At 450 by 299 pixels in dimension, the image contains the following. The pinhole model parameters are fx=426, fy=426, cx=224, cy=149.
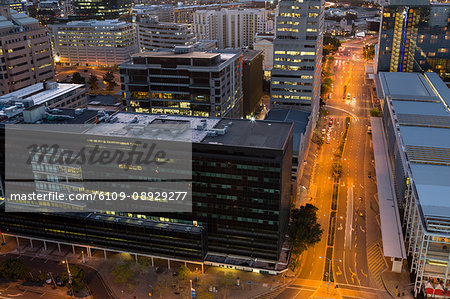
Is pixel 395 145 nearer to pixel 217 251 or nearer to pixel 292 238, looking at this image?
pixel 292 238

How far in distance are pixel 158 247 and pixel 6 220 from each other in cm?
5284

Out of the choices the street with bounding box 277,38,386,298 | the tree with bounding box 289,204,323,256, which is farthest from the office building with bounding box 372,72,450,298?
the tree with bounding box 289,204,323,256

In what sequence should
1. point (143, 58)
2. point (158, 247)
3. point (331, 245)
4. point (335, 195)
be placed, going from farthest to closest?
point (143, 58), point (335, 195), point (331, 245), point (158, 247)

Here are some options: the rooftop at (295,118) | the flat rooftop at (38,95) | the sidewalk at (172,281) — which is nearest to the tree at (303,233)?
the sidewalk at (172,281)

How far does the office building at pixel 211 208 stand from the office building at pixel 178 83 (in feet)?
155

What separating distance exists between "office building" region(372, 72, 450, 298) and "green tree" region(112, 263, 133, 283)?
7489 cm

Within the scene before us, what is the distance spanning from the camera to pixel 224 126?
5049 inches

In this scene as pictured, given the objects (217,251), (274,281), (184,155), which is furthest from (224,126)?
(274,281)

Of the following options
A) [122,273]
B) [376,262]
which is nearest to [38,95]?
[122,273]

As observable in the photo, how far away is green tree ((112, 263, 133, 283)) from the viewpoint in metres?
121

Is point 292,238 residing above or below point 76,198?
below

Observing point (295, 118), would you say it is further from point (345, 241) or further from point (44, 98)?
point (44, 98)

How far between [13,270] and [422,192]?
120878mm

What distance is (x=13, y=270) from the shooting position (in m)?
123
